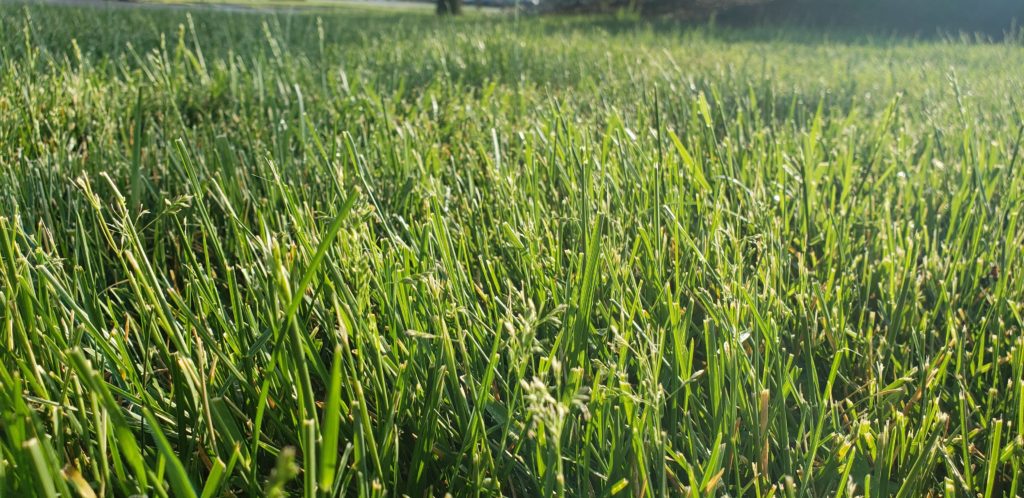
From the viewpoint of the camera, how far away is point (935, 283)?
110cm

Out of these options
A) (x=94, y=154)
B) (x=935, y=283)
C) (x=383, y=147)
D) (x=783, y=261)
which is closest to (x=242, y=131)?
(x=94, y=154)

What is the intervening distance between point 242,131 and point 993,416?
1.58 metres

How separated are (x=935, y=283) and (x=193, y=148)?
1293 millimetres

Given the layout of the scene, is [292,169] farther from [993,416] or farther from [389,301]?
[993,416]

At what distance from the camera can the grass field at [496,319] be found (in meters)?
0.63

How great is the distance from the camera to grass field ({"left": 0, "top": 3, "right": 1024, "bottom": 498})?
2.06 feet

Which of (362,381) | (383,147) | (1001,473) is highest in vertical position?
(383,147)

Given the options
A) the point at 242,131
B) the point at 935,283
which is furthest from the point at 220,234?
the point at 935,283

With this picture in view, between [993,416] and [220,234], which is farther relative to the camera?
[220,234]

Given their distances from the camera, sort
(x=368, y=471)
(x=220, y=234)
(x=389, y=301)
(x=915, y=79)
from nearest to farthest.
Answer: (x=368, y=471)
(x=389, y=301)
(x=220, y=234)
(x=915, y=79)

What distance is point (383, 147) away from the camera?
150cm

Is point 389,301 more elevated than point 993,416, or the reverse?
point 389,301

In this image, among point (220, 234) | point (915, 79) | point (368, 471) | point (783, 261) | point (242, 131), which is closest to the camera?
point (368, 471)

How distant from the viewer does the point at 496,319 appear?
91 cm
